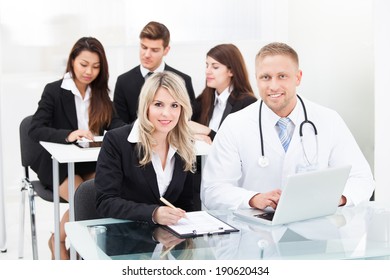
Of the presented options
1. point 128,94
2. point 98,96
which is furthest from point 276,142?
point 128,94

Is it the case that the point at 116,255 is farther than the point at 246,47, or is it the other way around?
the point at 246,47

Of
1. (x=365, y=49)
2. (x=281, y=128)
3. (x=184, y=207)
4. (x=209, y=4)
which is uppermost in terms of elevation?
(x=209, y=4)

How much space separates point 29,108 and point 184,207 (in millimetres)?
2921

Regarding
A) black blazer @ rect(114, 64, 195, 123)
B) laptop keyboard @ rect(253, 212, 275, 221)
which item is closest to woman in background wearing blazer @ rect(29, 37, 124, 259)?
black blazer @ rect(114, 64, 195, 123)

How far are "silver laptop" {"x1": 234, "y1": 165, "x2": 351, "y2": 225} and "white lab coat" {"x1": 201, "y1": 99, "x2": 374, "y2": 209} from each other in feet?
1.53

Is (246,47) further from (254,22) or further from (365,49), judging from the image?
(365,49)

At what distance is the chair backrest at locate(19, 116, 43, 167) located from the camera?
4062mm

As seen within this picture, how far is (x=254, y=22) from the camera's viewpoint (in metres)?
5.56

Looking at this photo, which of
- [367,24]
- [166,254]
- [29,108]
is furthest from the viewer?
[29,108]

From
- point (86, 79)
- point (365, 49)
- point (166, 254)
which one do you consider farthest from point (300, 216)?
point (365, 49)

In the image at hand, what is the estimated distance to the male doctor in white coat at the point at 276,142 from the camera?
2896 mm

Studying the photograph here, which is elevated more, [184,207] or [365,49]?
[365,49]

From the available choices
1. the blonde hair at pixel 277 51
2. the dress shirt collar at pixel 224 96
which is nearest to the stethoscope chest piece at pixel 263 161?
the blonde hair at pixel 277 51

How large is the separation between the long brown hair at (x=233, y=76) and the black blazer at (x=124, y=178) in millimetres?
1548
